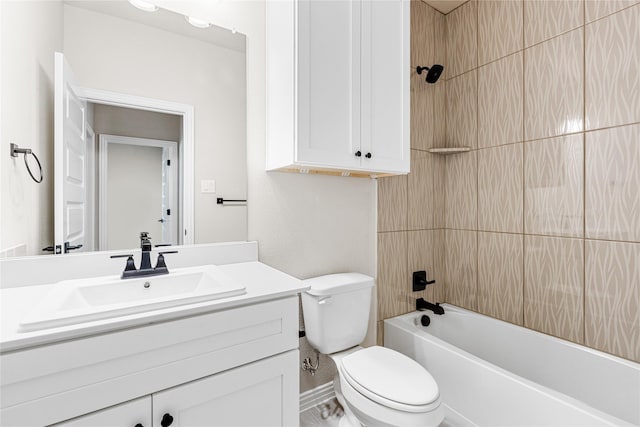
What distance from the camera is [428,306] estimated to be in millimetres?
2039

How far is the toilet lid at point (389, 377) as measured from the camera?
115cm

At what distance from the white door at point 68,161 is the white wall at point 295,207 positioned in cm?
54

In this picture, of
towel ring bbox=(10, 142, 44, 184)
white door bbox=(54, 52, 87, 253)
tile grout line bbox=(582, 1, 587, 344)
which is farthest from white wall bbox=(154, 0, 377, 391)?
tile grout line bbox=(582, 1, 587, 344)

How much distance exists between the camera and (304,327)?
5.28 feet

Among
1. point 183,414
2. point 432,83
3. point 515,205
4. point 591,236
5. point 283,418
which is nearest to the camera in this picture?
point 183,414

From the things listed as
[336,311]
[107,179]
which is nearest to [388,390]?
[336,311]

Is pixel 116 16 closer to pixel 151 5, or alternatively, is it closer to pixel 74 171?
pixel 151 5

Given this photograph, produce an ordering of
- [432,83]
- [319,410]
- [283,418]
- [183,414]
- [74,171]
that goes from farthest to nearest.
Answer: [432,83], [319,410], [74,171], [283,418], [183,414]

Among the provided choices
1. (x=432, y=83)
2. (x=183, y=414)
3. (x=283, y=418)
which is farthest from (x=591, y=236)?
(x=183, y=414)

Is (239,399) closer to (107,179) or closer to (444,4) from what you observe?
(107,179)

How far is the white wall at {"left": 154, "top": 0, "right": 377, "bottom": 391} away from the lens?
4.91 feet

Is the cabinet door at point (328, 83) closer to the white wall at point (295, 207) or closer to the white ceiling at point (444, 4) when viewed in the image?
the white wall at point (295, 207)

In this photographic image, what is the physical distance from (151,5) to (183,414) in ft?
5.01

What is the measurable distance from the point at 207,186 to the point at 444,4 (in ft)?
6.66
